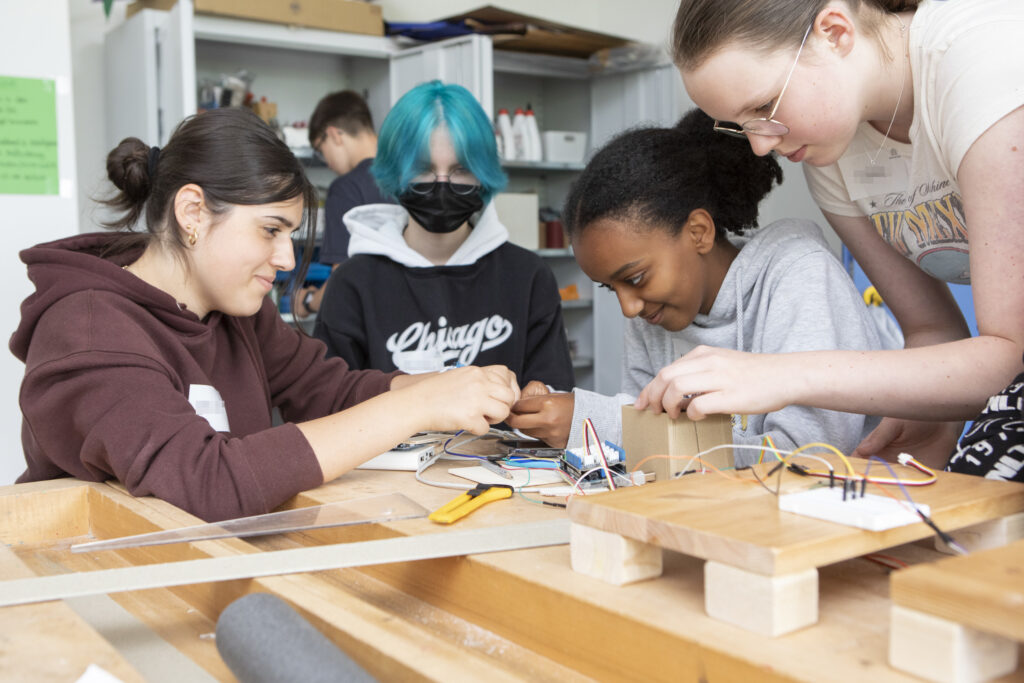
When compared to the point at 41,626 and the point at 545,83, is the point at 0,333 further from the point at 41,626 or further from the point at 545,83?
the point at 545,83

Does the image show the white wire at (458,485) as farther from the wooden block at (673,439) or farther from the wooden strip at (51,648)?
the wooden strip at (51,648)

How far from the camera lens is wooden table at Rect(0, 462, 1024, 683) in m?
0.57

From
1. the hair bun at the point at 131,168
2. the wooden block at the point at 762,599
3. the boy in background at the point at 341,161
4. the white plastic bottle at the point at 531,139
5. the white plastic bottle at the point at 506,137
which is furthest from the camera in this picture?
the white plastic bottle at the point at 531,139

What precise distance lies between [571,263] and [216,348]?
3105 millimetres

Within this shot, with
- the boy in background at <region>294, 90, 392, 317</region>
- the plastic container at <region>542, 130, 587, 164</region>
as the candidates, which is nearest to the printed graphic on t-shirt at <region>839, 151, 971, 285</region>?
the boy in background at <region>294, 90, 392, 317</region>

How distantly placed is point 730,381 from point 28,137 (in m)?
2.15

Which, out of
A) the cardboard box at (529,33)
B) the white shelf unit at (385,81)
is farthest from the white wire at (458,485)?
the cardboard box at (529,33)

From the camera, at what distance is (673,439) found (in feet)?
3.45

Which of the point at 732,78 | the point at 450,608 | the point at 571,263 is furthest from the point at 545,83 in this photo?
the point at 450,608

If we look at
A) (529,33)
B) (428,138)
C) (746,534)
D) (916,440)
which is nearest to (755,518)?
(746,534)

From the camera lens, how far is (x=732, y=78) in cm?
112

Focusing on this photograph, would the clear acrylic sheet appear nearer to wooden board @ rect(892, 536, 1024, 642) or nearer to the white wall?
wooden board @ rect(892, 536, 1024, 642)

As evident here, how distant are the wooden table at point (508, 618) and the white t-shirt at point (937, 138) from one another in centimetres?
51

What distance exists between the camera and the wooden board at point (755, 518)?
59 cm
